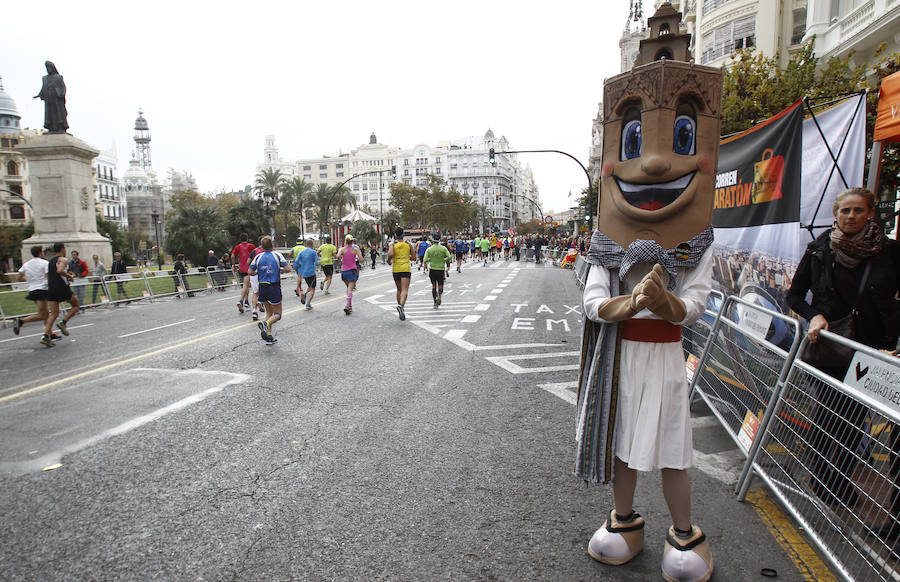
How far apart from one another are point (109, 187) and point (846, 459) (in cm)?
12562

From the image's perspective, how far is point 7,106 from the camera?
68250mm

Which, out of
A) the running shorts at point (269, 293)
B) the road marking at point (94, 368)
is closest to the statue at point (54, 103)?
the road marking at point (94, 368)

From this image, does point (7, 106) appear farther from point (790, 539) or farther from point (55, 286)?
point (790, 539)

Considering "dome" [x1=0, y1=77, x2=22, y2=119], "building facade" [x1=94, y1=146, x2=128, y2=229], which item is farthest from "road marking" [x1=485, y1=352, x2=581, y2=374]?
"building facade" [x1=94, y1=146, x2=128, y2=229]

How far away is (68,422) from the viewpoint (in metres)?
4.93

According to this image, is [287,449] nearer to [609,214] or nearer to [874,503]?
[609,214]

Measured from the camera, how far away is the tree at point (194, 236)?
1281 inches

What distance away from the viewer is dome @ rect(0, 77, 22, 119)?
67.6 metres

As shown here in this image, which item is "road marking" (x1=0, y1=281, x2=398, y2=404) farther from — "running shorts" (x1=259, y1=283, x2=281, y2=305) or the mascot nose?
the mascot nose

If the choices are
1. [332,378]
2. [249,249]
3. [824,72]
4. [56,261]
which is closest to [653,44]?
[332,378]

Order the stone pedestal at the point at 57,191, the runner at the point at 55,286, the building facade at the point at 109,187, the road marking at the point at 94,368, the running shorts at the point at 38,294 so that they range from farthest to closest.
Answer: the building facade at the point at 109,187, the stone pedestal at the point at 57,191, the running shorts at the point at 38,294, the runner at the point at 55,286, the road marking at the point at 94,368

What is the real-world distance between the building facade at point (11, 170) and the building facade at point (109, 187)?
3261cm

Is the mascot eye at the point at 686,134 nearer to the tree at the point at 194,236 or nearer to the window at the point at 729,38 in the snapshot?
the window at the point at 729,38

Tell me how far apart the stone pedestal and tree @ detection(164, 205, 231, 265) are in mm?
13256
